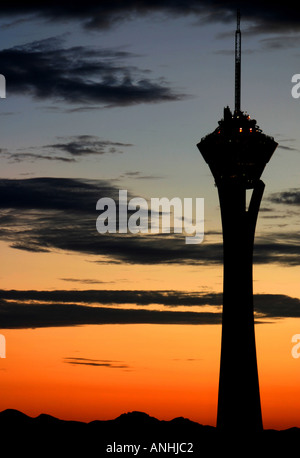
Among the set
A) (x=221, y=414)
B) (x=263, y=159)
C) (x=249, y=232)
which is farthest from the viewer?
(x=263, y=159)

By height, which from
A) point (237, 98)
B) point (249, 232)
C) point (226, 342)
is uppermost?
point (237, 98)

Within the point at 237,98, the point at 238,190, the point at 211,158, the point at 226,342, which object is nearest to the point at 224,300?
the point at 226,342

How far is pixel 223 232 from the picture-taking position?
138750 mm

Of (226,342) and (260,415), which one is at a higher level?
(226,342)

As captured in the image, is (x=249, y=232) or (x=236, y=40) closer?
(x=249, y=232)

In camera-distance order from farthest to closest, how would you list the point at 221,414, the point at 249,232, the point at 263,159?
the point at 263,159 → the point at 221,414 → the point at 249,232

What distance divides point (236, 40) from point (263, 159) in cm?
2002

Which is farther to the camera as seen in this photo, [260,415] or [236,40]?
[236,40]
